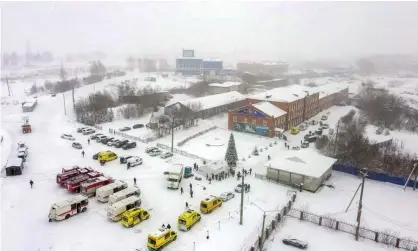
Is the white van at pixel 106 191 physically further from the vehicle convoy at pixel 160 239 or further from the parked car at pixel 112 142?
the parked car at pixel 112 142

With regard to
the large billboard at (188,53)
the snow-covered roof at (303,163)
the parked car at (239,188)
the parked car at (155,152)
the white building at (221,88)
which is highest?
the large billboard at (188,53)

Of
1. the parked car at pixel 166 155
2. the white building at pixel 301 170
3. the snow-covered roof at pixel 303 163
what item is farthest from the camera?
the parked car at pixel 166 155

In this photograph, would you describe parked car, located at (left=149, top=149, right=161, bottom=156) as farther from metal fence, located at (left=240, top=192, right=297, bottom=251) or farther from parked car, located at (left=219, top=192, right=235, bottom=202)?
metal fence, located at (left=240, top=192, right=297, bottom=251)

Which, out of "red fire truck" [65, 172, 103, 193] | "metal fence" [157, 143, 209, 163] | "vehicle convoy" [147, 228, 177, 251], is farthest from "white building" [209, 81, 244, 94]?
"vehicle convoy" [147, 228, 177, 251]

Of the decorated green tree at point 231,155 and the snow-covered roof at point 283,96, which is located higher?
the snow-covered roof at point 283,96

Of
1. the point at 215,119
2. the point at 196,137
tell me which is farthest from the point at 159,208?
the point at 215,119

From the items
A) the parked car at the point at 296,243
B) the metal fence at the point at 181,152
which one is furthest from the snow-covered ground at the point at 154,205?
the parked car at the point at 296,243

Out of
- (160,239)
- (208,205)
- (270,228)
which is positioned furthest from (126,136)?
(270,228)

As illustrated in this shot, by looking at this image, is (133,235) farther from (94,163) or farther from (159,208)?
(94,163)

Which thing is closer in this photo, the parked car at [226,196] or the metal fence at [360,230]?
the metal fence at [360,230]
